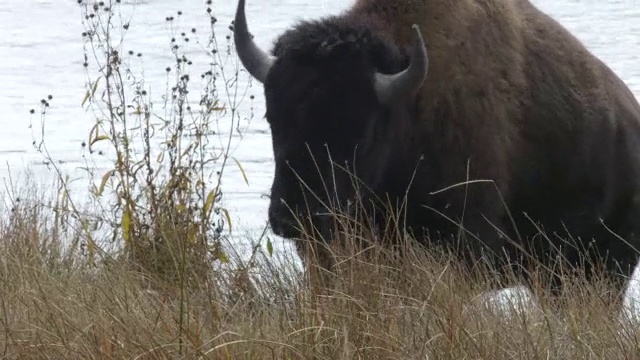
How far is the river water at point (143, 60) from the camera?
11906mm

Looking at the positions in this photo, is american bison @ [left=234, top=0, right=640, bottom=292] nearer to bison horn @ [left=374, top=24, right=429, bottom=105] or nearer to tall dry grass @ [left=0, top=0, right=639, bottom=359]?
bison horn @ [left=374, top=24, right=429, bottom=105]

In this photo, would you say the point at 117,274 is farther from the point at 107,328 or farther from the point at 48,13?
the point at 48,13

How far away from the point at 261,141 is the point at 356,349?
8.70m

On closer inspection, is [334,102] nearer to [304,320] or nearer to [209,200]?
[209,200]

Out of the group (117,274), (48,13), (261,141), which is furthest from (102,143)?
(48,13)

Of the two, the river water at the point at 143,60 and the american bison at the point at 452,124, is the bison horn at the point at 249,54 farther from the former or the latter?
the river water at the point at 143,60

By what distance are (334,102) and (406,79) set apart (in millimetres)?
379

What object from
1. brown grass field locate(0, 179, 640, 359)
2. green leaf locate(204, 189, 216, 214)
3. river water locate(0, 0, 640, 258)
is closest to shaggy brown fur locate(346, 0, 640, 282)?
green leaf locate(204, 189, 216, 214)

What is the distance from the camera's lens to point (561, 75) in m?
7.95

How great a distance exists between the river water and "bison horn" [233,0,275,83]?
100 cm

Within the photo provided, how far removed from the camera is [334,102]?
6.93m

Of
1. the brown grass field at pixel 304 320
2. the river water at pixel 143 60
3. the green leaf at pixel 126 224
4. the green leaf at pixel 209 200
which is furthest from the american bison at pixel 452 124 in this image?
the river water at pixel 143 60

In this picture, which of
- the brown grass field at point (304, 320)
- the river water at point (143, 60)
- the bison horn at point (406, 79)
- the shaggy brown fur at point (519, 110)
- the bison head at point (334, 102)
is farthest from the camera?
the river water at point (143, 60)

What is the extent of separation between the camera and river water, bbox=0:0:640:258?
11.9 m
